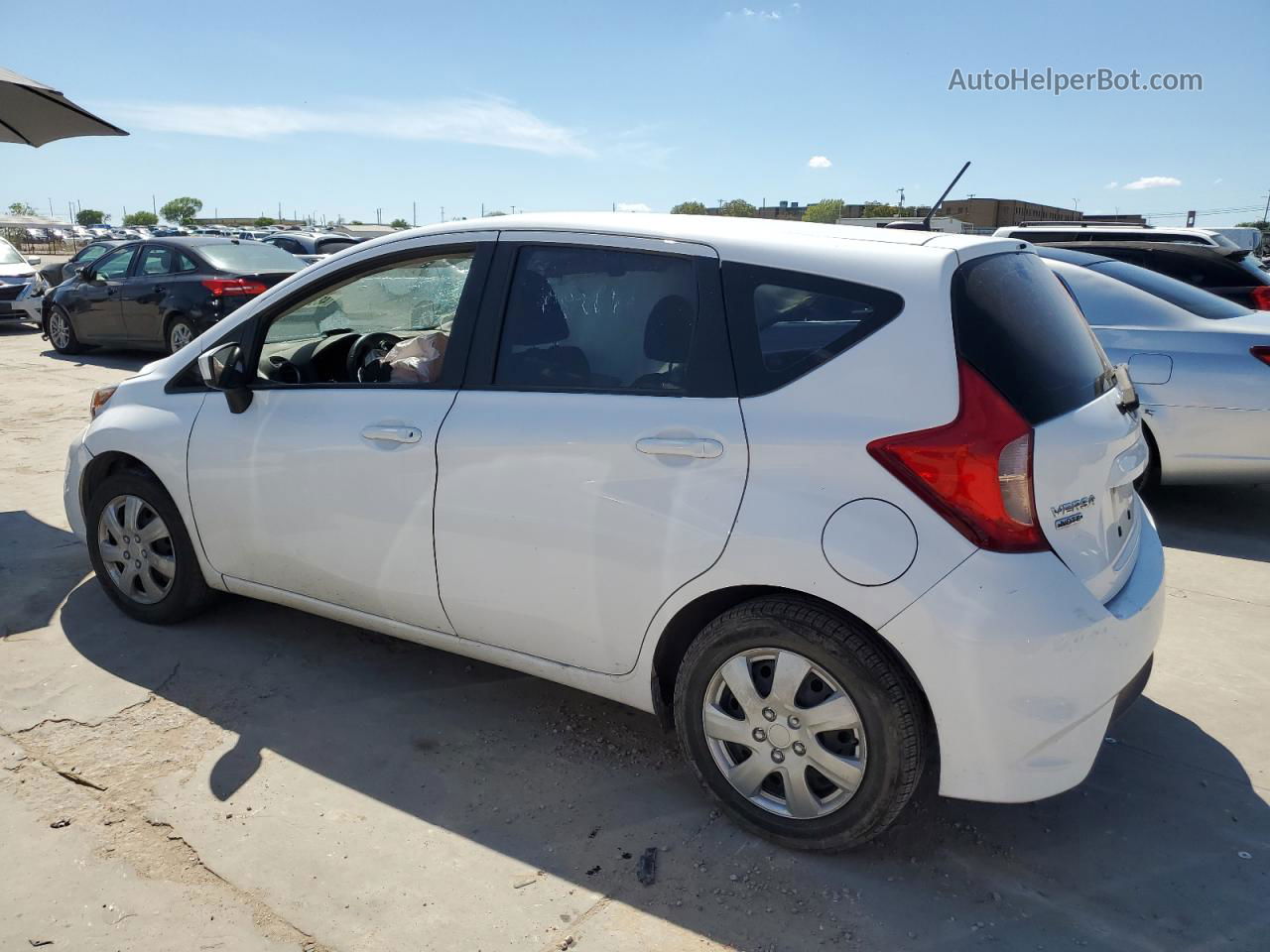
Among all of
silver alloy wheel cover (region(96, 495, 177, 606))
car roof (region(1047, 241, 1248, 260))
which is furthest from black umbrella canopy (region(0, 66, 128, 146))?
car roof (region(1047, 241, 1248, 260))

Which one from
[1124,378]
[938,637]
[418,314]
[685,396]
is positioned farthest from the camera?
[418,314]

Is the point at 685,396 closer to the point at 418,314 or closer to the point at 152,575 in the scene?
the point at 418,314

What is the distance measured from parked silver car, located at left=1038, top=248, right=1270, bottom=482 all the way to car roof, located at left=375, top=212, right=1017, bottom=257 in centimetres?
339

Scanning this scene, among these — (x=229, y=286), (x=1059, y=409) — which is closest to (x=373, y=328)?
(x=1059, y=409)

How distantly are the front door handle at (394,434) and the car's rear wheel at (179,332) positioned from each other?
9327 millimetres

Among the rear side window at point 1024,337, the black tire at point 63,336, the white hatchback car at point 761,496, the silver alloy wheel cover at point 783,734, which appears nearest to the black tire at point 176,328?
the black tire at point 63,336

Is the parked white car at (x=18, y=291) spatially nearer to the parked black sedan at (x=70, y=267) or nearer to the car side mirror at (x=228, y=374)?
the parked black sedan at (x=70, y=267)

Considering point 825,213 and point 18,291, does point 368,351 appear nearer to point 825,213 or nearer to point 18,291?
point 18,291

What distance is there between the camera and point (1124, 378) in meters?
3.18

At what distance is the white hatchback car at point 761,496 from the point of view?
8.01 ft

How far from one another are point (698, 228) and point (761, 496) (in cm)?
89

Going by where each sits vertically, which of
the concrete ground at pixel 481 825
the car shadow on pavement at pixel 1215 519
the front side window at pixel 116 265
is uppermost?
the front side window at pixel 116 265

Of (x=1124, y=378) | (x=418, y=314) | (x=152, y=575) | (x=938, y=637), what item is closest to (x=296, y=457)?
(x=418, y=314)

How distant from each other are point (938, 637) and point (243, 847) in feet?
6.71
